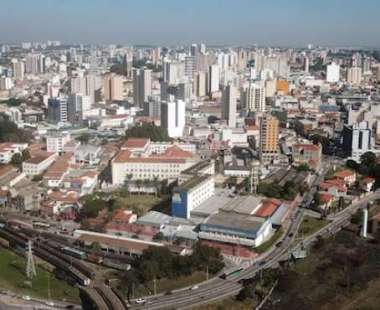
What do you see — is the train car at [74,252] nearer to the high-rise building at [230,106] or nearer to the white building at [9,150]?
the white building at [9,150]

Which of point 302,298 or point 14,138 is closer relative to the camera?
point 302,298

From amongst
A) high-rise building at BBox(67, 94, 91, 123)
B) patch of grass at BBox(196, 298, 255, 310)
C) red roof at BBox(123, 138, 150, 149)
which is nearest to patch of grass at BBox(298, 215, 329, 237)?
patch of grass at BBox(196, 298, 255, 310)

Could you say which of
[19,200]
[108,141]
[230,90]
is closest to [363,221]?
[19,200]

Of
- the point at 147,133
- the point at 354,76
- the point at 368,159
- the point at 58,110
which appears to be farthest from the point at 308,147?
the point at 354,76

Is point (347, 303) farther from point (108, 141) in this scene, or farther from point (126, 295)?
point (108, 141)

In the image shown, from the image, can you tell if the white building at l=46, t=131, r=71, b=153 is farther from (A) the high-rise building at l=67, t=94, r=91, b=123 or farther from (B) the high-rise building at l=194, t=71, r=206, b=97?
(B) the high-rise building at l=194, t=71, r=206, b=97

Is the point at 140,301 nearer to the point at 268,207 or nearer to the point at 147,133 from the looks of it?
the point at 268,207

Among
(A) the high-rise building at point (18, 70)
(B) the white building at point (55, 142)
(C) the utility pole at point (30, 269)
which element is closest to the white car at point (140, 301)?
(C) the utility pole at point (30, 269)
